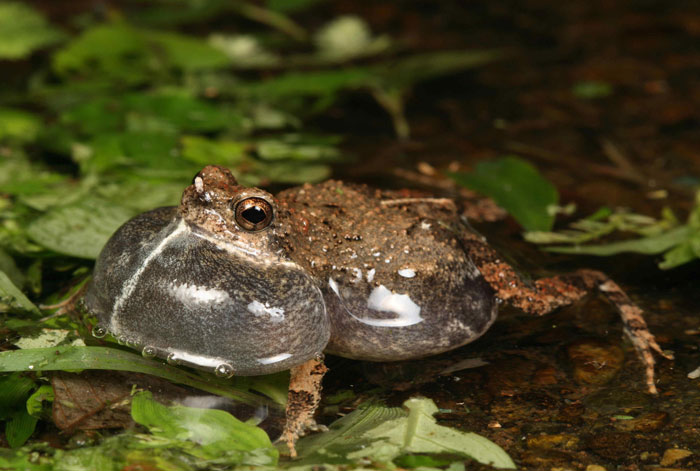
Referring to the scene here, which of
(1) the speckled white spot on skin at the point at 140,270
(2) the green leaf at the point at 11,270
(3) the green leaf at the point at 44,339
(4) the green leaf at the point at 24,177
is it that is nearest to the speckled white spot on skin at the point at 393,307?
(1) the speckled white spot on skin at the point at 140,270

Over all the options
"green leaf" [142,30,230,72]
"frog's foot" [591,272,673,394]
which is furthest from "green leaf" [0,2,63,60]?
"frog's foot" [591,272,673,394]

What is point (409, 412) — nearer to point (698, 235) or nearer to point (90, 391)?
point (90, 391)

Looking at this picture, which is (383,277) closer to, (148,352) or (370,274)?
(370,274)

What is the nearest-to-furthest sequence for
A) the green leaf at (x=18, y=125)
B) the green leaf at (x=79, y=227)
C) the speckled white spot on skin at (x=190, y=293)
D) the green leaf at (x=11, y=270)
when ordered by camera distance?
the speckled white spot on skin at (x=190, y=293) < the green leaf at (x=11, y=270) < the green leaf at (x=79, y=227) < the green leaf at (x=18, y=125)

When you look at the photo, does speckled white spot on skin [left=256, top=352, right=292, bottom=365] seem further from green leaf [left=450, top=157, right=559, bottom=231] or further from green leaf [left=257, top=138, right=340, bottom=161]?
green leaf [left=257, top=138, right=340, bottom=161]

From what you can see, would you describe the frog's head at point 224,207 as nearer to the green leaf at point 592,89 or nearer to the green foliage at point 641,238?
the green foliage at point 641,238
